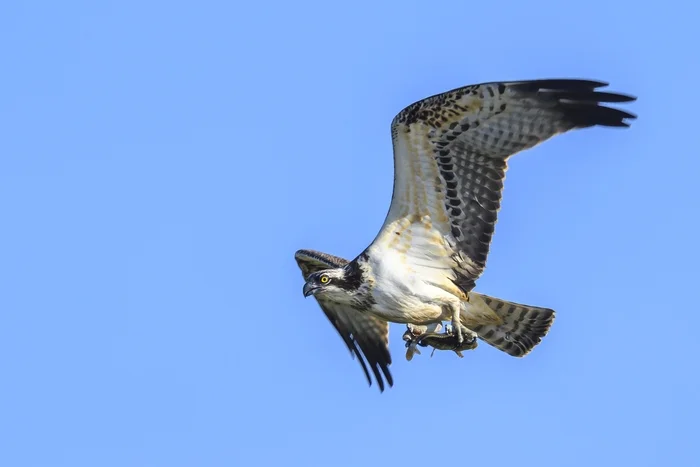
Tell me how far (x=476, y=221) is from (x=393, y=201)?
905 mm

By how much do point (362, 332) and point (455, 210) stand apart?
2.93 meters

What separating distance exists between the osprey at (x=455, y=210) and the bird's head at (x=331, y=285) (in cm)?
1

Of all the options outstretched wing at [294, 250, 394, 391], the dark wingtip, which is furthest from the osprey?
outstretched wing at [294, 250, 394, 391]

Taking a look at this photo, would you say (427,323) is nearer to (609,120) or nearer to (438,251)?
(438,251)

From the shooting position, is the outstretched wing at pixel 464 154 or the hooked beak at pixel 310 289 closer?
the outstretched wing at pixel 464 154

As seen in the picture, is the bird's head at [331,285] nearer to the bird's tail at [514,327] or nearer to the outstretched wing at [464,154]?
the outstretched wing at [464,154]

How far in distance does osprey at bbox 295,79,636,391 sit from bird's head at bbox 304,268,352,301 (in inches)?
0.4

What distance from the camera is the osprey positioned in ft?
48.8

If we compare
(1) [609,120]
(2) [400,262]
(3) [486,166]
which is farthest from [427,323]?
(1) [609,120]

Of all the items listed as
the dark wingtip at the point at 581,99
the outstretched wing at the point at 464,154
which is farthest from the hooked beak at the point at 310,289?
the dark wingtip at the point at 581,99

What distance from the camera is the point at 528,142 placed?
15047mm

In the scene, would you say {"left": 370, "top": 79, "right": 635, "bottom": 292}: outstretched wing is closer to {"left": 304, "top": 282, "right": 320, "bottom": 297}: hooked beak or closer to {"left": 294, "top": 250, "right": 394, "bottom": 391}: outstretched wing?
{"left": 304, "top": 282, "right": 320, "bottom": 297}: hooked beak

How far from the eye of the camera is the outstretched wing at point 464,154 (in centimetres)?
1483

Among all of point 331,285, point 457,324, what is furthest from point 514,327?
point 331,285
